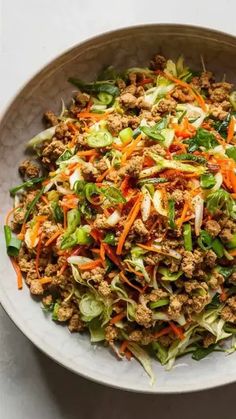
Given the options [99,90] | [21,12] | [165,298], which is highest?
[21,12]

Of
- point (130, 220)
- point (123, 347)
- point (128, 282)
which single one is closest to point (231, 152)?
point (130, 220)

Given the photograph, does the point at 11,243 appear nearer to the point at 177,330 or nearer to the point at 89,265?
the point at 89,265

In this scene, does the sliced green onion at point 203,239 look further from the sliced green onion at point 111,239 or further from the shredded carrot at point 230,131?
the shredded carrot at point 230,131

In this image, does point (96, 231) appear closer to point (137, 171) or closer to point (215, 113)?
point (137, 171)

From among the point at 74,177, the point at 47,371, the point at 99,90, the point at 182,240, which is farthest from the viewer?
the point at 47,371

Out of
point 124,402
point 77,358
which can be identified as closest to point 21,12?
point 77,358

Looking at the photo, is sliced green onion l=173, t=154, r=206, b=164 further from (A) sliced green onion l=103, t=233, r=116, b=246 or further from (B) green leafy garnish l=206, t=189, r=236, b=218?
(A) sliced green onion l=103, t=233, r=116, b=246
